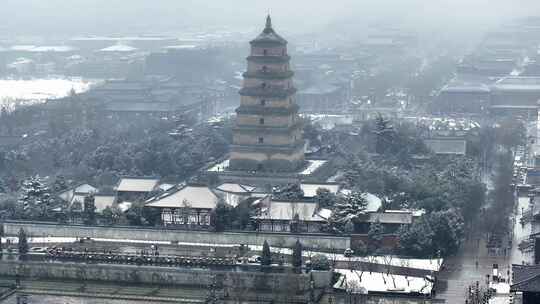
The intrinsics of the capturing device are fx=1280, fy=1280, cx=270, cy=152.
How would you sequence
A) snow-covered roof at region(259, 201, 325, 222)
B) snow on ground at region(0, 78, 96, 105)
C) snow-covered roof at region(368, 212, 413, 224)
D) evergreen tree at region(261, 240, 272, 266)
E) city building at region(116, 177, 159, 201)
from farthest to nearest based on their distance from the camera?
A: snow on ground at region(0, 78, 96, 105) → city building at region(116, 177, 159, 201) → snow-covered roof at region(259, 201, 325, 222) → snow-covered roof at region(368, 212, 413, 224) → evergreen tree at region(261, 240, 272, 266)

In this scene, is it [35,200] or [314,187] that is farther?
[314,187]

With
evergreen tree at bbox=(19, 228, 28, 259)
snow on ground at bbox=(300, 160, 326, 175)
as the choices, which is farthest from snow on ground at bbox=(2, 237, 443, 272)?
snow on ground at bbox=(300, 160, 326, 175)

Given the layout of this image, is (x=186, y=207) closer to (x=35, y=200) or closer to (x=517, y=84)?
(x=35, y=200)

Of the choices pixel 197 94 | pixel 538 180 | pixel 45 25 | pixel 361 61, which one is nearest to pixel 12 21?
pixel 45 25

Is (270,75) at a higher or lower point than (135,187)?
higher

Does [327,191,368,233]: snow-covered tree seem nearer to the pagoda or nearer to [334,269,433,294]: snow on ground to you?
[334,269,433,294]: snow on ground

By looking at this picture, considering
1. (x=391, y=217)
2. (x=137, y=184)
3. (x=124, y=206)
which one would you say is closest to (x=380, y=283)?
(x=391, y=217)
